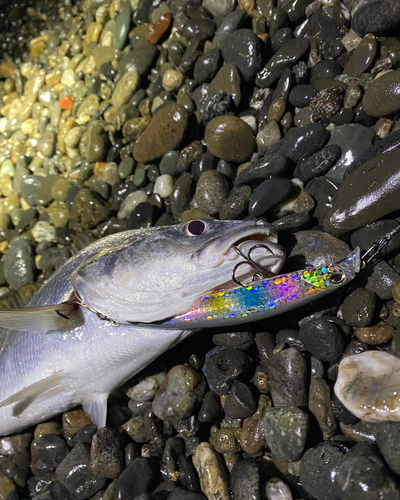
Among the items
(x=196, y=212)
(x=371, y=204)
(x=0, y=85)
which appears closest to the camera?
(x=371, y=204)

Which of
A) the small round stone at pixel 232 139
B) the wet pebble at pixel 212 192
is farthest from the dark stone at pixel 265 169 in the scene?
the small round stone at pixel 232 139

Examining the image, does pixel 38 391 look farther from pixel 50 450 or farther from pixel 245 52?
pixel 245 52

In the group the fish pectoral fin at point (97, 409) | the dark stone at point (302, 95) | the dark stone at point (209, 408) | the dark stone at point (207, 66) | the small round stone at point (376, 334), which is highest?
the dark stone at point (207, 66)

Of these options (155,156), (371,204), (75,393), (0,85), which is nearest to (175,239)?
(371,204)

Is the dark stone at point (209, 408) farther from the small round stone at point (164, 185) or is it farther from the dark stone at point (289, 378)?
the small round stone at point (164, 185)

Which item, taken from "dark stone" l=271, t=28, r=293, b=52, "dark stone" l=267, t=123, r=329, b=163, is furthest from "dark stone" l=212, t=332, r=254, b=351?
"dark stone" l=271, t=28, r=293, b=52

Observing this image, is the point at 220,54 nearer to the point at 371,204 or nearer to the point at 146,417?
the point at 371,204

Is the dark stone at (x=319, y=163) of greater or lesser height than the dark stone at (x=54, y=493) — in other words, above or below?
above

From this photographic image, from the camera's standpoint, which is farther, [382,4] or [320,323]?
[382,4]
